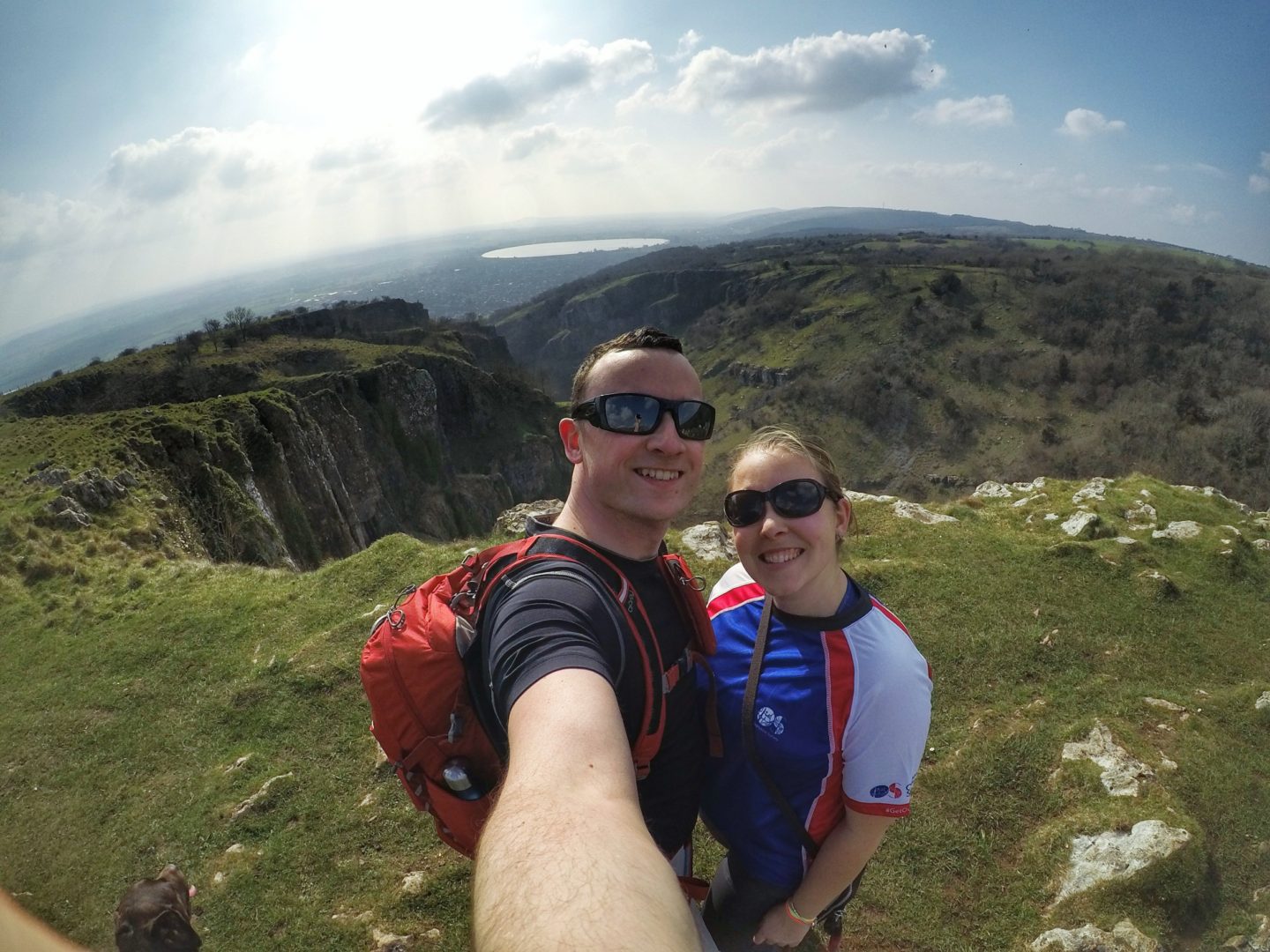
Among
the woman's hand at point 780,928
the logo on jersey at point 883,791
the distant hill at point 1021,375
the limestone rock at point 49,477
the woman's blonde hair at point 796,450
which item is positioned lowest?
the distant hill at point 1021,375

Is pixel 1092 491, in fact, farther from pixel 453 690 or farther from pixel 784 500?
→ pixel 453 690

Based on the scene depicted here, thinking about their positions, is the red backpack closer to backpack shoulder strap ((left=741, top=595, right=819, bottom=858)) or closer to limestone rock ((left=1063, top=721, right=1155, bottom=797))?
backpack shoulder strap ((left=741, top=595, right=819, bottom=858))

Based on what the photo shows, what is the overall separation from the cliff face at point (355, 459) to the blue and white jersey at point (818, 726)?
2818 centimetres

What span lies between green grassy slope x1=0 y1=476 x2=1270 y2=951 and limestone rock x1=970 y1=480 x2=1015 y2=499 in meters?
4.31

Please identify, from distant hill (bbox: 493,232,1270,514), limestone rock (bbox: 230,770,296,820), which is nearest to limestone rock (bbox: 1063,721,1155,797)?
limestone rock (bbox: 230,770,296,820)

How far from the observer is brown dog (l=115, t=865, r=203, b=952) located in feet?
20.4

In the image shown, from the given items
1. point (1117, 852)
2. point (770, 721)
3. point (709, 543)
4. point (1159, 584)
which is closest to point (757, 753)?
point (770, 721)

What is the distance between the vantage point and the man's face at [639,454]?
3732 millimetres

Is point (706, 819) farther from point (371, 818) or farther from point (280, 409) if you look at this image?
point (280, 409)

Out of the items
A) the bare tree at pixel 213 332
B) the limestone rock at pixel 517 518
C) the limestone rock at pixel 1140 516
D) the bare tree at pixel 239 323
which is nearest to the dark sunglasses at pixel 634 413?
the limestone rock at pixel 517 518

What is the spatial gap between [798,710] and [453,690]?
1.96 m

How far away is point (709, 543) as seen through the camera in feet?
55.4

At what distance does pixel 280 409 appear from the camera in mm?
45531

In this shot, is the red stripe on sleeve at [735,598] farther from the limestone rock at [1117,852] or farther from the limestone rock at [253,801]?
the limestone rock at [253,801]
